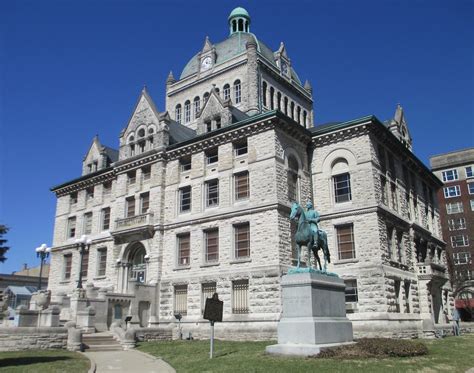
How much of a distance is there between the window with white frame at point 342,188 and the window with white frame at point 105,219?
2182 centimetres

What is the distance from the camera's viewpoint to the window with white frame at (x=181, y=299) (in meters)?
33.8

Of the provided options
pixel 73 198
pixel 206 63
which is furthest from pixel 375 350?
pixel 206 63

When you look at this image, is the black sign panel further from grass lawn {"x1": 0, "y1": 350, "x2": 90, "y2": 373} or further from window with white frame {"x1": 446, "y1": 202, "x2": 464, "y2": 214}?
window with white frame {"x1": 446, "y1": 202, "x2": 464, "y2": 214}

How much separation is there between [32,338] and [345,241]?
67.5 feet

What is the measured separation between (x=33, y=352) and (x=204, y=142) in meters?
19.7

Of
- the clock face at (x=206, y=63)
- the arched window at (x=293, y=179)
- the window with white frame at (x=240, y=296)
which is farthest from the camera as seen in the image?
the clock face at (x=206, y=63)

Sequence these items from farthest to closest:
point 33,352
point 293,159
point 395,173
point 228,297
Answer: point 395,173 < point 293,159 < point 228,297 < point 33,352

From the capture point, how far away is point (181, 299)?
3416cm

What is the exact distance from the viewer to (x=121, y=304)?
32.3 meters

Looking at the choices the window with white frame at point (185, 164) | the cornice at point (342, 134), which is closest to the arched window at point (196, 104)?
the window with white frame at point (185, 164)

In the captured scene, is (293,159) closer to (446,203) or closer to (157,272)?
(157,272)

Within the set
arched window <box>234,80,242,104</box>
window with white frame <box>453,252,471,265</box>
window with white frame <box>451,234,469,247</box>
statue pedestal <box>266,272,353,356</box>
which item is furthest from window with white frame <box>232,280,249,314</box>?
window with white frame <box>451,234,469,247</box>

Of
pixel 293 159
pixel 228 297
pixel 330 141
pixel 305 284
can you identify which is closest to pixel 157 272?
pixel 228 297

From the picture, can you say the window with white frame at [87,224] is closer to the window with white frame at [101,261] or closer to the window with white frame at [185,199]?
the window with white frame at [101,261]
